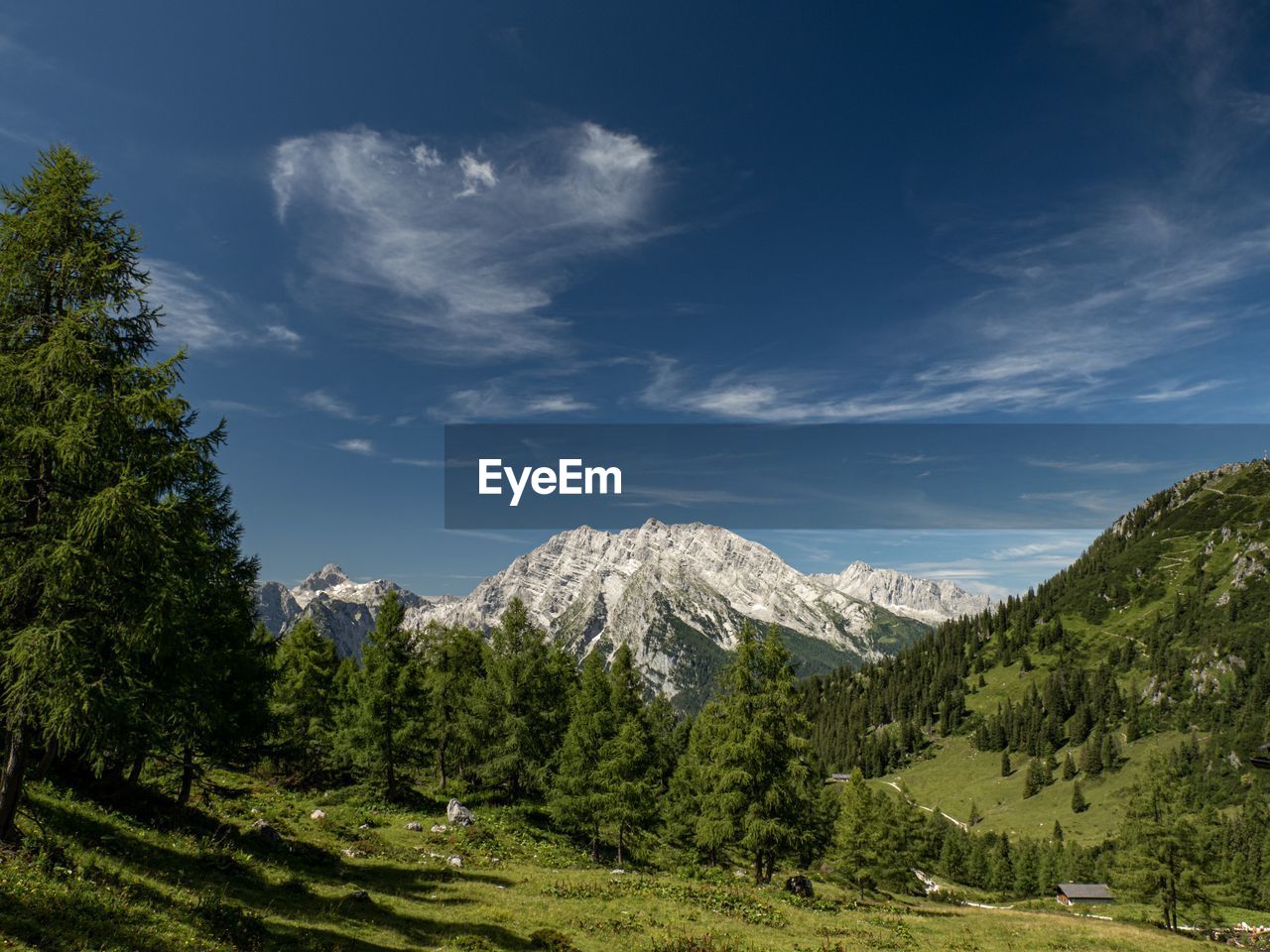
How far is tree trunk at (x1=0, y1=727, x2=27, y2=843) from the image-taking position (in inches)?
543

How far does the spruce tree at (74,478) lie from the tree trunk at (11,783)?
0.04 metres

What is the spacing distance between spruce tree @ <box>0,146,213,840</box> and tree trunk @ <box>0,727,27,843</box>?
0.04m

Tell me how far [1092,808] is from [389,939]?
660 ft

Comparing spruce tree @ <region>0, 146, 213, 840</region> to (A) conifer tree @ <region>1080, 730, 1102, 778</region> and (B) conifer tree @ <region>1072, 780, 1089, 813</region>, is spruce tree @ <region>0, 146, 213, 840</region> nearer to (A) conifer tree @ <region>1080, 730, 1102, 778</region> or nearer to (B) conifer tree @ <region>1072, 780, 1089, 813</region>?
(B) conifer tree @ <region>1072, 780, 1089, 813</region>

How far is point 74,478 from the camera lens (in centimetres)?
1439

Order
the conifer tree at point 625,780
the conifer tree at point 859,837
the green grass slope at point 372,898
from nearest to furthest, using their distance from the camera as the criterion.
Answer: the green grass slope at point 372,898
the conifer tree at point 625,780
the conifer tree at point 859,837

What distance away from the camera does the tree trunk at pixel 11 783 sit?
543 inches

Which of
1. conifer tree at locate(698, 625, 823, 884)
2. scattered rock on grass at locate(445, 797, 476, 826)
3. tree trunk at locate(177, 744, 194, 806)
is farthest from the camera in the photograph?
scattered rock on grass at locate(445, 797, 476, 826)

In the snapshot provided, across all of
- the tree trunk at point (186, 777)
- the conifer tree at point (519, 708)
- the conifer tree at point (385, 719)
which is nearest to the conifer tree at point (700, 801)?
the conifer tree at point (519, 708)

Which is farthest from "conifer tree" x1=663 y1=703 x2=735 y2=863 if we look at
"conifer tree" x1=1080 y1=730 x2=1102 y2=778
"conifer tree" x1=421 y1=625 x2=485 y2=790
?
"conifer tree" x1=1080 y1=730 x2=1102 y2=778

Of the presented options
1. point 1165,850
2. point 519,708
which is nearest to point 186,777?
point 519,708

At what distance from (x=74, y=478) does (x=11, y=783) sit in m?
6.97

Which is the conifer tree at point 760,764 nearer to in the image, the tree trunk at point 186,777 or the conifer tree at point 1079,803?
the tree trunk at point 186,777

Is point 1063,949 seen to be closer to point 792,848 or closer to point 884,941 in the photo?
point 884,941
